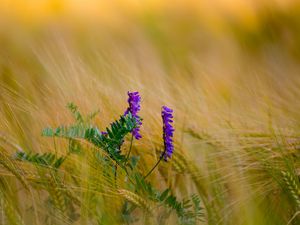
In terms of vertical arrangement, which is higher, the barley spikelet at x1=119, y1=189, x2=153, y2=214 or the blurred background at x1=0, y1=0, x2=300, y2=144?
the blurred background at x1=0, y1=0, x2=300, y2=144

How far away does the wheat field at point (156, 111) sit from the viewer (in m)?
1.81

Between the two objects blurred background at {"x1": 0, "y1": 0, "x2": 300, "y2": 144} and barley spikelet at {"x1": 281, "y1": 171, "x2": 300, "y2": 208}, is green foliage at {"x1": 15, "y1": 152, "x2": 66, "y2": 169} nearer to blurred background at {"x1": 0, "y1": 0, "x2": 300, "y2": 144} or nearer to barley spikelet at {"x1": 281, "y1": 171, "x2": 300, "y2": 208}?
blurred background at {"x1": 0, "y1": 0, "x2": 300, "y2": 144}

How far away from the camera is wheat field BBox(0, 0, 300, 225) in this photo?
1809mm

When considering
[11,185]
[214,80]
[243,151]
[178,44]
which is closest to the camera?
[11,185]

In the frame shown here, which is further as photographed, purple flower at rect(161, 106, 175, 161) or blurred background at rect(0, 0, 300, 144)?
blurred background at rect(0, 0, 300, 144)

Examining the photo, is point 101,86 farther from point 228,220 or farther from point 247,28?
point 247,28

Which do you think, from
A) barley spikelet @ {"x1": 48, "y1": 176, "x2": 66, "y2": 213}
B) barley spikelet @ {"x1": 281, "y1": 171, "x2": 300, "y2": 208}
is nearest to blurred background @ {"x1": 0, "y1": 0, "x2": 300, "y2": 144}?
barley spikelet @ {"x1": 281, "y1": 171, "x2": 300, "y2": 208}

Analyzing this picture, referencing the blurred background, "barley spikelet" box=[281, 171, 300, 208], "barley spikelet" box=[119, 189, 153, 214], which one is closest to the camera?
"barley spikelet" box=[119, 189, 153, 214]

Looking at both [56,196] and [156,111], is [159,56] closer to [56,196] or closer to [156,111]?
[156,111]

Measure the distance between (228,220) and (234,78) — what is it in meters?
1.17

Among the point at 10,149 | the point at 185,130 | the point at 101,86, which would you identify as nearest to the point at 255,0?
the point at 101,86

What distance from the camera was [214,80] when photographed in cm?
282

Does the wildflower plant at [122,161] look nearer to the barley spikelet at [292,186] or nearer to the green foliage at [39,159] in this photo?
the green foliage at [39,159]

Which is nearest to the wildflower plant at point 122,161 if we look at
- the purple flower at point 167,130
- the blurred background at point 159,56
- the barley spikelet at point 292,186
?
the purple flower at point 167,130
